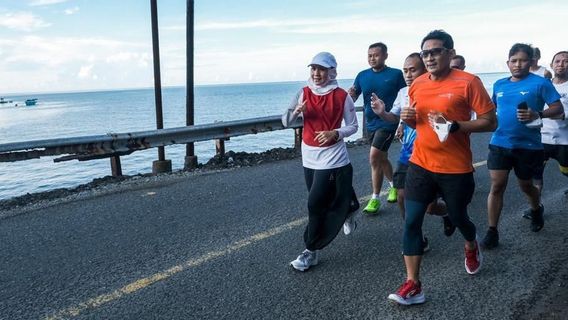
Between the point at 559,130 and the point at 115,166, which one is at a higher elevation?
the point at 559,130

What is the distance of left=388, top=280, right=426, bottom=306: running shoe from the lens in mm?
3359

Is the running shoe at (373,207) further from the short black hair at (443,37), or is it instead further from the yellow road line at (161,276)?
the short black hair at (443,37)

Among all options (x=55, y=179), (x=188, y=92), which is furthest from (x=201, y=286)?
(x=55, y=179)

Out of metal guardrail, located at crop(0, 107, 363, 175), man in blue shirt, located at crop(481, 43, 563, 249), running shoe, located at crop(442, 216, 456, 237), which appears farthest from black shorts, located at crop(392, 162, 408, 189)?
metal guardrail, located at crop(0, 107, 363, 175)

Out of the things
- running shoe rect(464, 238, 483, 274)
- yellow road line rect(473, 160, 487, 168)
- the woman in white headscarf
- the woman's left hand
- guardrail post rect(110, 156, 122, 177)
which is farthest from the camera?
guardrail post rect(110, 156, 122, 177)

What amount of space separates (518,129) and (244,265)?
2.87 meters

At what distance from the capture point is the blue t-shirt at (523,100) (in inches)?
176

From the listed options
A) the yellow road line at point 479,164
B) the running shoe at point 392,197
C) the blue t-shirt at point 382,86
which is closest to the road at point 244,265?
the running shoe at point 392,197

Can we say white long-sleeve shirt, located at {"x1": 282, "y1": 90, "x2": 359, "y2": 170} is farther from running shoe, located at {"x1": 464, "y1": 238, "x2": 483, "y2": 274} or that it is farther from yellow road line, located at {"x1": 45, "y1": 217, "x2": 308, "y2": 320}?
running shoe, located at {"x1": 464, "y1": 238, "x2": 483, "y2": 274}

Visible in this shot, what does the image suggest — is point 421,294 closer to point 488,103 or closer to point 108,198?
point 488,103

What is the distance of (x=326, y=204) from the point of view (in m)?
4.17

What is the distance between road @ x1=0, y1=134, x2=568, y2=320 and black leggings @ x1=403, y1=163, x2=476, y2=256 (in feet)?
1.54

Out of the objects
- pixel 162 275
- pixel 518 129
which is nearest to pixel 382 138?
→ pixel 518 129

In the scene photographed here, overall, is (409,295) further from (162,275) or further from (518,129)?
(518,129)
